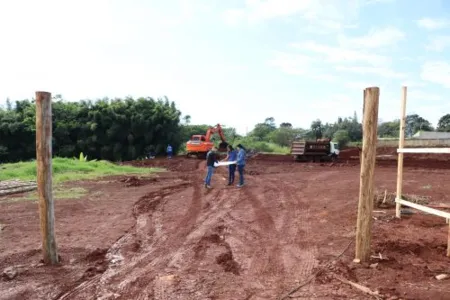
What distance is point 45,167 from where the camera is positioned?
6.55m

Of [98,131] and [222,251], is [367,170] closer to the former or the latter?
[222,251]

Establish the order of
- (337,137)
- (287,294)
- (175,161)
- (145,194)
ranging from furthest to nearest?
(337,137) → (175,161) → (145,194) → (287,294)

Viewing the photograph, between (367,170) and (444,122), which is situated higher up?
(444,122)

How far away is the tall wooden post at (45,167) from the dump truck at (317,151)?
27.3 m

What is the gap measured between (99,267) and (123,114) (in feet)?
123

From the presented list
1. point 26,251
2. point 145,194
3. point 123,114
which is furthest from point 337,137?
point 26,251

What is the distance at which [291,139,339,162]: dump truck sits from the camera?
107 feet

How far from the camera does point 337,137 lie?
53.5 metres

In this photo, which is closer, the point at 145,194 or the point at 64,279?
the point at 64,279

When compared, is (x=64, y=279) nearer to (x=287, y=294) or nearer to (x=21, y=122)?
(x=287, y=294)

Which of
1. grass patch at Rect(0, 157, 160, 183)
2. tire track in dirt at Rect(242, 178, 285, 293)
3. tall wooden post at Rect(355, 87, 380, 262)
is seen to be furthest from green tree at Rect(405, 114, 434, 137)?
tall wooden post at Rect(355, 87, 380, 262)

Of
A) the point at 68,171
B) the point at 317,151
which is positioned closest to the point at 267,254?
the point at 68,171

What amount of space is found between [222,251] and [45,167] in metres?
3.17

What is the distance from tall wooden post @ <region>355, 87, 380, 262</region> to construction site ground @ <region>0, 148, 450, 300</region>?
12.3 inches
